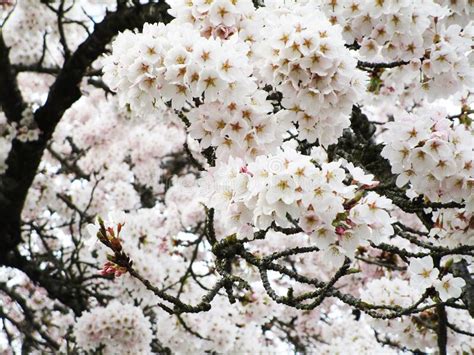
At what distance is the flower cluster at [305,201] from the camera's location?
1492 mm

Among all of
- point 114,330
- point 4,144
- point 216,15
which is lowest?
point 216,15

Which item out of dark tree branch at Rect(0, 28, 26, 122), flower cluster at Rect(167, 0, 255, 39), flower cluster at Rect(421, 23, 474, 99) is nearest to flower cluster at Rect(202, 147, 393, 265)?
flower cluster at Rect(167, 0, 255, 39)

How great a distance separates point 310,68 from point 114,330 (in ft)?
12.9

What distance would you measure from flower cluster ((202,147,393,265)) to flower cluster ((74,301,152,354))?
3578 millimetres

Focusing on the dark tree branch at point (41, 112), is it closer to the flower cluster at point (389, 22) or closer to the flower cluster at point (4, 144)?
the flower cluster at point (4, 144)

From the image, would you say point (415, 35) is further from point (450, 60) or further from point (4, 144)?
point (4, 144)

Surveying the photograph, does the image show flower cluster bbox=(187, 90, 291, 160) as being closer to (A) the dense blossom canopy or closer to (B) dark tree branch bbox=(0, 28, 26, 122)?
(A) the dense blossom canopy

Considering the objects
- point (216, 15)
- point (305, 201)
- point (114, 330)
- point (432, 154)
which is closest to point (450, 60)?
point (432, 154)

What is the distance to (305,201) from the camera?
1487 millimetres

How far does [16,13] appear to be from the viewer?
6.86 m

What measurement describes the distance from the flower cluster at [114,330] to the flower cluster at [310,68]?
11.9 feet

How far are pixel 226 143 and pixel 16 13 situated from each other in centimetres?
606

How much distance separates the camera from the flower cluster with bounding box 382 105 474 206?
184 centimetres

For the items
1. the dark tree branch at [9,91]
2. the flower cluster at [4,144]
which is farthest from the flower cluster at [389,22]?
the flower cluster at [4,144]
